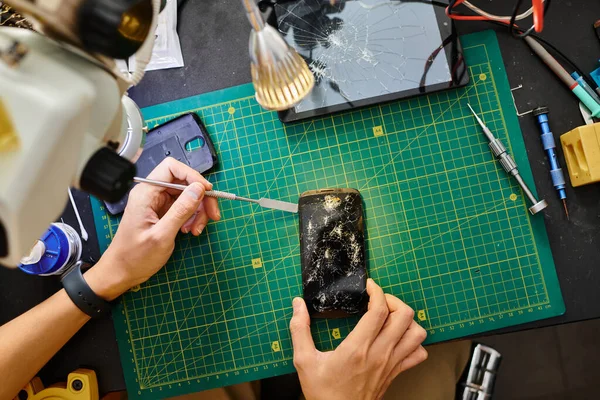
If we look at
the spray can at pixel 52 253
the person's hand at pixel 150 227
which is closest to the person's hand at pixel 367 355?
the person's hand at pixel 150 227

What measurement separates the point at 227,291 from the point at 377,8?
0.86 meters

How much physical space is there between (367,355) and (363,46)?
0.79 meters

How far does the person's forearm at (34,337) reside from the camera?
111 centimetres

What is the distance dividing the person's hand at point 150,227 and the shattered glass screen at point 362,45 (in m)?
0.36

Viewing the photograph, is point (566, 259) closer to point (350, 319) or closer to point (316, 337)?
point (350, 319)

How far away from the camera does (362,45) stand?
1.18 metres

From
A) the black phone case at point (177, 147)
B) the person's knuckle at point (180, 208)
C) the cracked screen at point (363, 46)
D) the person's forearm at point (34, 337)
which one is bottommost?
the person's forearm at point (34, 337)

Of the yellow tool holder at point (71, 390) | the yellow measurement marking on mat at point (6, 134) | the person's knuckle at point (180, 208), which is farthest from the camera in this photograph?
the yellow tool holder at point (71, 390)

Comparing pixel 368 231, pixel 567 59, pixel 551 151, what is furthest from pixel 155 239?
pixel 567 59

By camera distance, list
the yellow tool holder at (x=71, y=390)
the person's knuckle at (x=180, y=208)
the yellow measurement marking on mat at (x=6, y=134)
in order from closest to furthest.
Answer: the yellow measurement marking on mat at (x=6, y=134) < the person's knuckle at (x=180, y=208) < the yellow tool holder at (x=71, y=390)

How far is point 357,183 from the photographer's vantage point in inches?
47.8

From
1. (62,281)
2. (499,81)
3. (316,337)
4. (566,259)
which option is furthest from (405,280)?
(62,281)

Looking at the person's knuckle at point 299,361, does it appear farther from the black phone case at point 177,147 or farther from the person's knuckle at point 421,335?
the black phone case at point 177,147

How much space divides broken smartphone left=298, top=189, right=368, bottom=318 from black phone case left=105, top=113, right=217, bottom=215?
31 cm
